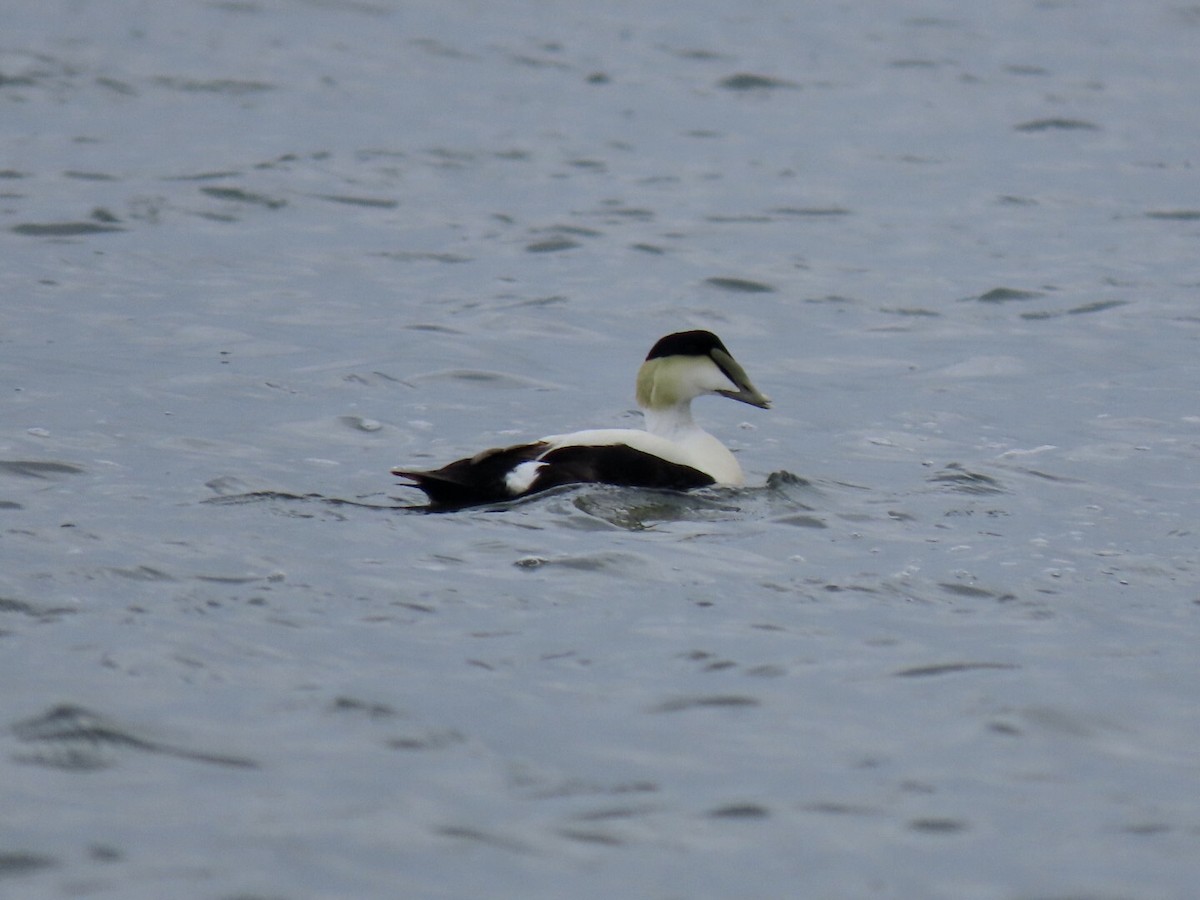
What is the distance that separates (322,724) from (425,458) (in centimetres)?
349

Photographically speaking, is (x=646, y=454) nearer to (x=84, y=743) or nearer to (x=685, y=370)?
(x=685, y=370)

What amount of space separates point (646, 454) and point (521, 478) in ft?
1.79

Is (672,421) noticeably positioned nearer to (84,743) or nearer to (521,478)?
(521,478)

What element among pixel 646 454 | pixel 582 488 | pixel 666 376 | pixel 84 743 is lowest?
pixel 84 743

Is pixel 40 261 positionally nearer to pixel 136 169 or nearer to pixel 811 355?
pixel 136 169

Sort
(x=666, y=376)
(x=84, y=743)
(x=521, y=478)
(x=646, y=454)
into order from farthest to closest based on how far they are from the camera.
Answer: (x=666, y=376) < (x=646, y=454) < (x=521, y=478) < (x=84, y=743)

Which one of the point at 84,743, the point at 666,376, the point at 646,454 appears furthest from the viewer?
the point at 666,376

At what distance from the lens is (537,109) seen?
17.1m

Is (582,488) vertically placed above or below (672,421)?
below

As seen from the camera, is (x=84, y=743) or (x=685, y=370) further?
(x=685, y=370)

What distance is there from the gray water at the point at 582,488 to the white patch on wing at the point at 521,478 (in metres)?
0.08

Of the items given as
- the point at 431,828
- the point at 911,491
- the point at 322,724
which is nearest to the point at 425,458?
the point at 911,491

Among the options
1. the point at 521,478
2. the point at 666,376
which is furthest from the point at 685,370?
the point at 521,478

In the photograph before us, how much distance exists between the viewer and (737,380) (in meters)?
7.83
